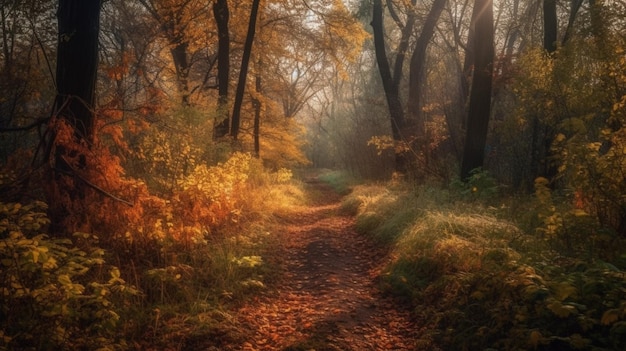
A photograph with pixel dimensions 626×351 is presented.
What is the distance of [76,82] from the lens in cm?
543

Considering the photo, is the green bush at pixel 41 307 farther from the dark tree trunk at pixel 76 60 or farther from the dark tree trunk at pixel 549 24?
the dark tree trunk at pixel 549 24

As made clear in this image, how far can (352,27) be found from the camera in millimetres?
13164

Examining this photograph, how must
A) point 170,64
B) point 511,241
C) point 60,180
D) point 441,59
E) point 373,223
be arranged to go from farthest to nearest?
point 441,59
point 170,64
point 373,223
point 511,241
point 60,180

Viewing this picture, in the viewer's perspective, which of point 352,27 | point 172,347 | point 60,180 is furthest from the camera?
point 352,27

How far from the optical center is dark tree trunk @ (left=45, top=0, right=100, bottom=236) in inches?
203

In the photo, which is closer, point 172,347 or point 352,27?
point 172,347

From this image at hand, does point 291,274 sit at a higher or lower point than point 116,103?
lower

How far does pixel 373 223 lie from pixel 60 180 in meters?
6.67

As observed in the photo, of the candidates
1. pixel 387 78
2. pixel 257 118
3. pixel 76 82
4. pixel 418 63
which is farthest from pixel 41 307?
pixel 257 118

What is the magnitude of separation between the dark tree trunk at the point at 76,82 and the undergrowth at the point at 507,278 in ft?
16.2

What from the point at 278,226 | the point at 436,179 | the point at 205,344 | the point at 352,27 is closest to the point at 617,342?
the point at 205,344

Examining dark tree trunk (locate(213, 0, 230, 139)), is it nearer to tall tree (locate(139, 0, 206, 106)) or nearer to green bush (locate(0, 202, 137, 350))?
tall tree (locate(139, 0, 206, 106))

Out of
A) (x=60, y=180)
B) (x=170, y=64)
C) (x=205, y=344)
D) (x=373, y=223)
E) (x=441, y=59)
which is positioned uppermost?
(x=441, y=59)

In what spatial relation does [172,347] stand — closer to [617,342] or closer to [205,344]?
[205,344]
